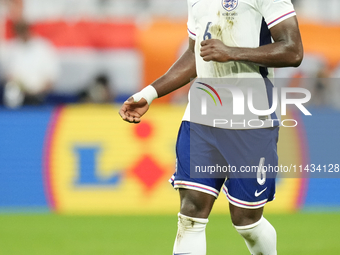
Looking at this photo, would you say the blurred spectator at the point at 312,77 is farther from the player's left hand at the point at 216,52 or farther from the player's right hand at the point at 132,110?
the player's left hand at the point at 216,52

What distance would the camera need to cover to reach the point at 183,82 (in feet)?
13.3

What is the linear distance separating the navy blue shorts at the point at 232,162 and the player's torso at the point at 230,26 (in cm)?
39

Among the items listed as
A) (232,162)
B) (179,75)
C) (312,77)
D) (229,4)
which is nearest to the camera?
(229,4)

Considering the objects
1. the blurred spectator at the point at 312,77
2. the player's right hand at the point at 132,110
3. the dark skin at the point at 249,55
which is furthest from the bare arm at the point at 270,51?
the blurred spectator at the point at 312,77

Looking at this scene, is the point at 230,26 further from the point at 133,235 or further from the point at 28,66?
the point at 28,66

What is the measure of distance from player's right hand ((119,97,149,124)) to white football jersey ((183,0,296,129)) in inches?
15.0

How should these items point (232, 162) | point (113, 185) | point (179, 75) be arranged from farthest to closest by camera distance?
point (113, 185) < point (179, 75) < point (232, 162)

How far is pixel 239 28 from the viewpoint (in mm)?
3572

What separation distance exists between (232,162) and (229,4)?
0.99m

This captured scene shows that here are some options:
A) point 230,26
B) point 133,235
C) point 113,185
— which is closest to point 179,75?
point 230,26

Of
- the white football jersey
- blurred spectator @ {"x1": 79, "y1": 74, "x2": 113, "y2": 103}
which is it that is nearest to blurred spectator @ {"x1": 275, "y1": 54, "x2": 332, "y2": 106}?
blurred spectator @ {"x1": 79, "y1": 74, "x2": 113, "y2": 103}

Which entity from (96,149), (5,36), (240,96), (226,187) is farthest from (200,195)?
(5,36)

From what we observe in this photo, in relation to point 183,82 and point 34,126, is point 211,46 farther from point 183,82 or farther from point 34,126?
point 34,126

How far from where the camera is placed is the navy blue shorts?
12.0ft
